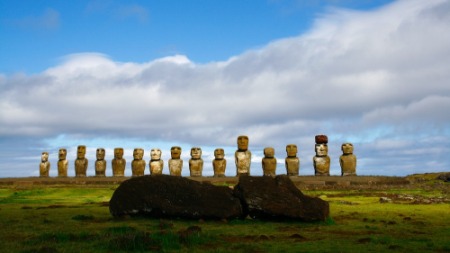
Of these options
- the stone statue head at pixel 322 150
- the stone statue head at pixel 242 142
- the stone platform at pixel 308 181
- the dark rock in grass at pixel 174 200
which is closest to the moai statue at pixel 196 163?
the stone statue head at pixel 242 142

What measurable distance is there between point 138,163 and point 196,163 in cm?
620

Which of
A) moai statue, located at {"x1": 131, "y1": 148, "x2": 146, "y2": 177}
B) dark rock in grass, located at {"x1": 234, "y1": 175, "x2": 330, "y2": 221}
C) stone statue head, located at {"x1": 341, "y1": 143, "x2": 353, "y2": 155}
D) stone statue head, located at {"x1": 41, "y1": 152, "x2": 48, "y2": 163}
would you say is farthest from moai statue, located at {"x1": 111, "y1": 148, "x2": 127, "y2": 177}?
dark rock in grass, located at {"x1": 234, "y1": 175, "x2": 330, "y2": 221}

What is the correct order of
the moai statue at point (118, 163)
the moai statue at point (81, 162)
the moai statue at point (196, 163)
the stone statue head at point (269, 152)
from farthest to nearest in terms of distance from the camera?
the moai statue at point (81, 162), the moai statue at point (118, 163), the moai statue at point (196, 163), the stone statue head at point (269, 152)

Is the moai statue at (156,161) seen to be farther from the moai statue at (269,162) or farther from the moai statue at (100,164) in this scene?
the moai statue at (269,162)

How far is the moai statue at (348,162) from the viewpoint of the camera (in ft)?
150

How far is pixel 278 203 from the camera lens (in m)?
17.3

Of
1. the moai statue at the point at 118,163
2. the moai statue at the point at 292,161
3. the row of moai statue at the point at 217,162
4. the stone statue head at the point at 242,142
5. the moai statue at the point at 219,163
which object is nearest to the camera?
the row of moai statue at the point at 217,162

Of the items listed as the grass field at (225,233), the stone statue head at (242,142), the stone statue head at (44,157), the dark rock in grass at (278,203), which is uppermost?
the stone statue head at (242,142)

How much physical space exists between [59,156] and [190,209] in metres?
39.3

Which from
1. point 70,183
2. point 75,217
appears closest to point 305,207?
point 75,217

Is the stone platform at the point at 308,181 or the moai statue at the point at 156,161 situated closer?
the stone platform at the point at 308,181

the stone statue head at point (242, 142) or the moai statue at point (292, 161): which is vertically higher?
the stone statue head at point (242, 142)

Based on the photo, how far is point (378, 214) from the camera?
20094 millimetres

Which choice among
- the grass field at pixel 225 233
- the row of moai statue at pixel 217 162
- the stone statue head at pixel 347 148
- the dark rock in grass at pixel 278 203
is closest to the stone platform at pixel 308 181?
the row of moai statue at pixel 217 162
